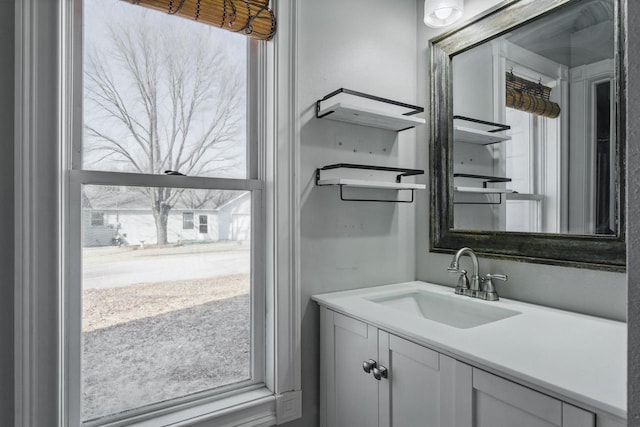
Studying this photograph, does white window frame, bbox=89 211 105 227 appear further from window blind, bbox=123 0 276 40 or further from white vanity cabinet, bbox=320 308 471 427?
white vanity cabinet, bbox=320 308 471 427

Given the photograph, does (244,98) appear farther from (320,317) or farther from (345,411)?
(345,411)

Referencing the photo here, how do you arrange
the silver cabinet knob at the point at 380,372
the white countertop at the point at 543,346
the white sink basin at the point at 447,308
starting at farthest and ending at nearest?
the white sink basin at the point at 447,308
the silver cabinet knob at the point at 380,372
the white countertop at the point at 543,346

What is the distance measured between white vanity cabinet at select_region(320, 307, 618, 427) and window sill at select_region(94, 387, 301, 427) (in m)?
0.20

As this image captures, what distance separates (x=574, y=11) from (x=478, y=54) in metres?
0.39

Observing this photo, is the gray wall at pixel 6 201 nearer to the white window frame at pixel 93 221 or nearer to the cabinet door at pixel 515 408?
the white window frame at pixel 93 221

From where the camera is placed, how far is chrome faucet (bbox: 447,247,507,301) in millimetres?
1472

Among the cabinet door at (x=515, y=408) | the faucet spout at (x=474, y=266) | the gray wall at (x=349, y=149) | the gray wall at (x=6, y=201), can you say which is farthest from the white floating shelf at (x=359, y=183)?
the gray wall at (x=6, y=201)

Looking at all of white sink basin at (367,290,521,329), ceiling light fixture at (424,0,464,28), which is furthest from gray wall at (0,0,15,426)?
ceiling light fixture at (424,0,464,28)

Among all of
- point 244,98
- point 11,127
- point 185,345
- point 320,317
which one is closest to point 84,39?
point 11,127

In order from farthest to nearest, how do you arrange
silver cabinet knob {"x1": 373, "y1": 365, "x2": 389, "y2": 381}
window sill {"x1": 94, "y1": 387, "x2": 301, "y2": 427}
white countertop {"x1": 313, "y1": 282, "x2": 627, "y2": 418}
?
window sill {"x1": 94, "y1": 387, "x2": 301, "y2": 427}
silver cabinet knob {"x1": 373, "y1": 365, "x2": 389, "y2": 381}
white countertop {"x1": 313, "y1": 282, "x2": 627, "y2": 418}

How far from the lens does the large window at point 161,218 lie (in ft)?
4.04

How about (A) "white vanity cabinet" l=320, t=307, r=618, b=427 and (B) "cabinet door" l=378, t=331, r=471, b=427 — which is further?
(B) "cabinet door" l=378, t=331, r=471, b=427

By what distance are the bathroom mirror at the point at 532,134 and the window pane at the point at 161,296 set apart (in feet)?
3.34

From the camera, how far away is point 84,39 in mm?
1217
